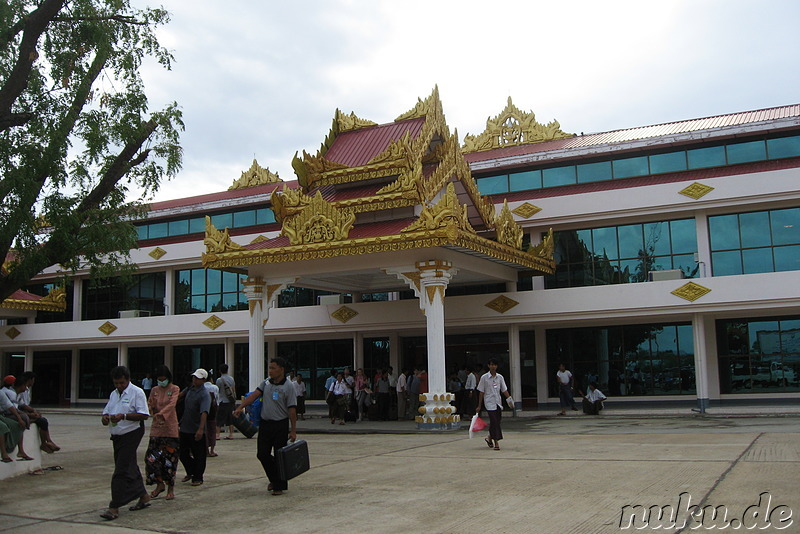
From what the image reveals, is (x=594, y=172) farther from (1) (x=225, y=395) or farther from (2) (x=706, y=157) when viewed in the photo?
(1) (x=225, y=395)

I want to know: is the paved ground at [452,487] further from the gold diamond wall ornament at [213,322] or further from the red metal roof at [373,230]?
the gold diamond wall ornament at [213,322]

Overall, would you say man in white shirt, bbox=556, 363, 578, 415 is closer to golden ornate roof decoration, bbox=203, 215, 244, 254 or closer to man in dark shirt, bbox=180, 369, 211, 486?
golden ornate roof decoration, bbox=203, 215, 244, 254

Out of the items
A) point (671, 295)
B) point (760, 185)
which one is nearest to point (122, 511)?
point (671, 295)

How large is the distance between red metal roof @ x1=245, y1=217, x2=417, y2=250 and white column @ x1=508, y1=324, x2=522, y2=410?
580 cm

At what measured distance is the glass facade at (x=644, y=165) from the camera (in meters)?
21.3

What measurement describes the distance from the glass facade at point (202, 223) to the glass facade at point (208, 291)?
1.94m

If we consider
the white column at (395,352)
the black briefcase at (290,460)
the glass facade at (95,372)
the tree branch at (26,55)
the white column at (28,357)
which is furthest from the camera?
the glass facade at (95,372)

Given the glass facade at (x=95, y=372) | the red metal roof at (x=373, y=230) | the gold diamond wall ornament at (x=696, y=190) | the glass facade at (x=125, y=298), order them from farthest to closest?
the glass facade at (x=95, y=372) < the glass facade at (x=125, y=298) < the gold diamond wall ornament at (x=696, y=190) < the red metal roof at (x=373, y=230)

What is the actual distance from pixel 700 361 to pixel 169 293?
19257mm

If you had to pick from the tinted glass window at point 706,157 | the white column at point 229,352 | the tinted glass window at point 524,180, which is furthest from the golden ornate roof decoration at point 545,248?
the white column at point 229,352

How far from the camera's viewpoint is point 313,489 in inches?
358

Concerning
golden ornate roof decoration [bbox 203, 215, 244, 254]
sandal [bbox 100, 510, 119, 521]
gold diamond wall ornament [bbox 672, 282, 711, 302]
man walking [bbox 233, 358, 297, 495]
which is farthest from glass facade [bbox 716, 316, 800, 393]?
sandal [bbox 100, 510, 119, 521]

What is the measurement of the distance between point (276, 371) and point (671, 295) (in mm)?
14376

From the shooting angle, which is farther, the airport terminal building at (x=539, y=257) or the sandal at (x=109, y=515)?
the airport terminal building at (x=539, y=257)
